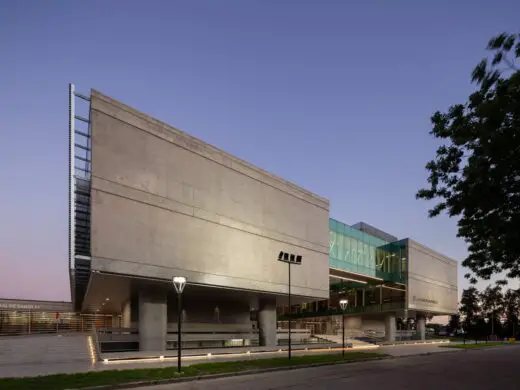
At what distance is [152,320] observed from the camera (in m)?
36.9

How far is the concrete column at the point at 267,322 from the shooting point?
165 feet

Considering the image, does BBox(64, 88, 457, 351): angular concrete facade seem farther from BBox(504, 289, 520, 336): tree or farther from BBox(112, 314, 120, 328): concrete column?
BBox(504, 289, 520, 336): tree

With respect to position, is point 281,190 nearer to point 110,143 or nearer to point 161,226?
point 161,226

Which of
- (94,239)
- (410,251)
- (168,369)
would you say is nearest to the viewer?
(168,369)

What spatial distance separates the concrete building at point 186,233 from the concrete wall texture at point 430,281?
45.0 ft

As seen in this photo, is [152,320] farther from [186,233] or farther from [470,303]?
[470,303]

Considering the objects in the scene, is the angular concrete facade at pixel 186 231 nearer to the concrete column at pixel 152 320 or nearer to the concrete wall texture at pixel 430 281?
the concrete column at pixel 152 320

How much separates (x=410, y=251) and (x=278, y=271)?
33859 mm

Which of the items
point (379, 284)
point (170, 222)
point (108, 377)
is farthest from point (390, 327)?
point (108, 377)

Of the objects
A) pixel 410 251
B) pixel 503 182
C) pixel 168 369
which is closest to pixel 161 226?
pixel 168 369

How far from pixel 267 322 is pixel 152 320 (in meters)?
17.0

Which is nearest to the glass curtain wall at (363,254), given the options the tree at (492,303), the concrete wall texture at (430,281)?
the concrete wall texture at (430,281)

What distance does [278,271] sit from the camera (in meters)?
45.1

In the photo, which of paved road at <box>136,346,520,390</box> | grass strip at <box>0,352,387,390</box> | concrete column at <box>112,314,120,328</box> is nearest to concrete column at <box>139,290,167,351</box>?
grass strip at <box>0,352,387,390</box>
